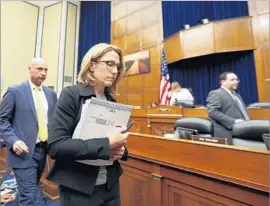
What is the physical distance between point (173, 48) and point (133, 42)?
1999mm

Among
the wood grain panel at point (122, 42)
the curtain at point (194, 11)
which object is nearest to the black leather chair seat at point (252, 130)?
the curtain at point (194, 11)

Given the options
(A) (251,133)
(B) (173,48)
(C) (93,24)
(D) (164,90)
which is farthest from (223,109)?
(C) (93,24)

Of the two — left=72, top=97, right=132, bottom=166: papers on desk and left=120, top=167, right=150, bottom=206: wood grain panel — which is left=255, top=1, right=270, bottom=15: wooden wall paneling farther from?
left=72, top=97, right=132, bottom=166: papers on desk

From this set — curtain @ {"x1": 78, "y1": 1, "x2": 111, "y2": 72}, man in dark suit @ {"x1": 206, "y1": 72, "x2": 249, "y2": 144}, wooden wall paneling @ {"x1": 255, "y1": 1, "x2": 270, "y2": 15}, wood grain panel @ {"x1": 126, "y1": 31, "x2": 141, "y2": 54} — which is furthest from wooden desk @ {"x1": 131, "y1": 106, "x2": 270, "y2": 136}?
curtain @ {"x1": 78, "y1": 1, "x2": 111, "y2": 72}

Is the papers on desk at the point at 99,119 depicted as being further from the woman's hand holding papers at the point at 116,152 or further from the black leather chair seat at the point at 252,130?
the black leather chair seat at the point at 252,130

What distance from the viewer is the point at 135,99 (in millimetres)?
7840

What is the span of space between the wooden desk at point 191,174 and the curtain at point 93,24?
25.8 ft

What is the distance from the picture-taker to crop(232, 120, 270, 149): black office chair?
3.76 feet

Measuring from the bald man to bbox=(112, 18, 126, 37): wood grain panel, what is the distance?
710 centimetres

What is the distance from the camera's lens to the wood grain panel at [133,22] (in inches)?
307

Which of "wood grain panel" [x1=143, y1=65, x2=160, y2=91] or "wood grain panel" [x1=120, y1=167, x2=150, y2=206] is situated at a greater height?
"wood grain panel" [x1=143, y1=65, x2=160, y2=91]

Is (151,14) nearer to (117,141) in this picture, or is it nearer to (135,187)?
(135,187)

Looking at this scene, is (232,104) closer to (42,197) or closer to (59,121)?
(59,121)

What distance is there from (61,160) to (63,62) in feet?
27.1
